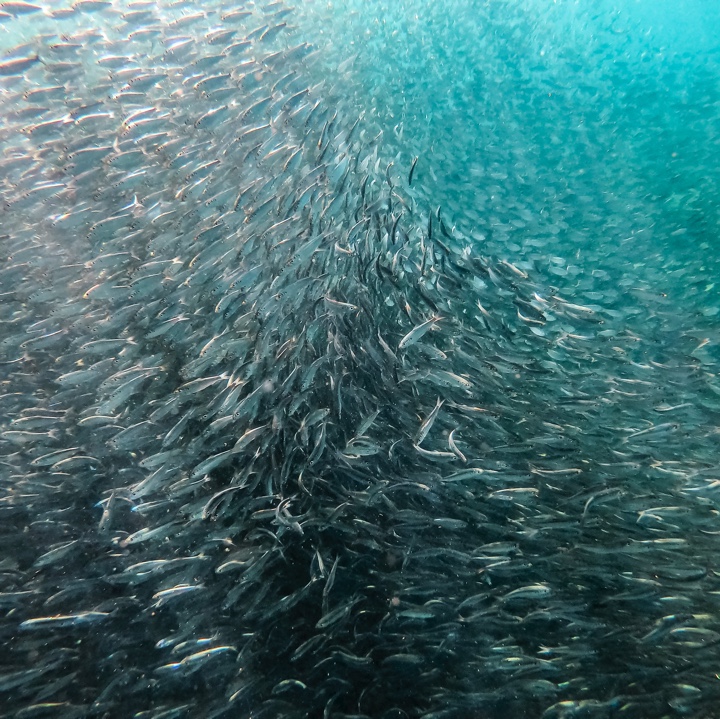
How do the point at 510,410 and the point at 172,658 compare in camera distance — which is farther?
the point at 510,410

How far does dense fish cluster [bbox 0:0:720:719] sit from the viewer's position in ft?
12.6

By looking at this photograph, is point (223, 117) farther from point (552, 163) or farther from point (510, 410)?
point (552, 163)

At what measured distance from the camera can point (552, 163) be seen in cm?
1120

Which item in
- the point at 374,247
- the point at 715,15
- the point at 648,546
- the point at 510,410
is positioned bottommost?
the point at 648,546

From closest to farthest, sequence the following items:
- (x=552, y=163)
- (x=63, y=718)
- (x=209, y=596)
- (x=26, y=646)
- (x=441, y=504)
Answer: (x=63, y=718)
(x=26, y=646)
(x=209, y=596)
(x=441, y=504)
(x=552, y=163)

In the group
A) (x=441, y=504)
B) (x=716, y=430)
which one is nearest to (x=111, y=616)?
(x=441, y=504)

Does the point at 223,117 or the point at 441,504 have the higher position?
the point at 223,117

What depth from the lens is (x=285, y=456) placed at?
4234mm

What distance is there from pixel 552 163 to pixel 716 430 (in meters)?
7.50

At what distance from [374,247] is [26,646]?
191 inches

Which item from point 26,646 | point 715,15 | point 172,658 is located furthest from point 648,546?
point 715,15

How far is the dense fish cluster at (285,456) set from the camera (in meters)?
3.84

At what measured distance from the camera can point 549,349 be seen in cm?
585

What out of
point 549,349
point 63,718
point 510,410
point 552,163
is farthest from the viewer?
point 552,163
